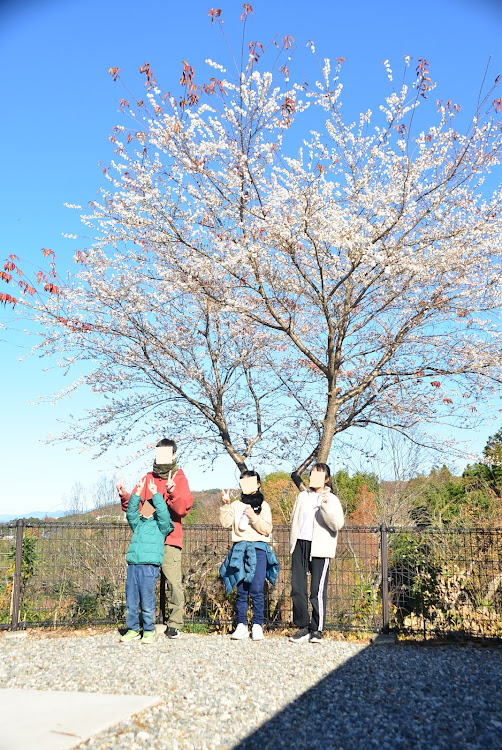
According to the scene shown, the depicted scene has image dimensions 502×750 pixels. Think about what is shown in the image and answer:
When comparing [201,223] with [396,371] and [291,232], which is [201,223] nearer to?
[291,232]

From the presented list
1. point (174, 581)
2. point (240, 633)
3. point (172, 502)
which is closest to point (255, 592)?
point (240, 633)

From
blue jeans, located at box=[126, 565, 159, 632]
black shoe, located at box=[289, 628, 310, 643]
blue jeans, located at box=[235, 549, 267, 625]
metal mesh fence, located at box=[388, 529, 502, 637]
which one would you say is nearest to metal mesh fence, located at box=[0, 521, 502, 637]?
metal mesh fence, located at box=[388, 529, 502, 637]

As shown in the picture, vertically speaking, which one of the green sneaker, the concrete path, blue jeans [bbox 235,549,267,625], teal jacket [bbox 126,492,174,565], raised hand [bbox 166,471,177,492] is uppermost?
raised hand [bbox 166,471,177,492]

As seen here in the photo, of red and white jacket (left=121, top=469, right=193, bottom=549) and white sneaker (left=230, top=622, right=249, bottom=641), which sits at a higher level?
red and white jacket (left=121, top=469, right=193, bottom=549)

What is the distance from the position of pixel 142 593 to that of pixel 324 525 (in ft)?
6.10

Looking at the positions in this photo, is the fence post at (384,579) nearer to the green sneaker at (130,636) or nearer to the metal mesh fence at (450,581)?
the metal mesh fence at (450,581)

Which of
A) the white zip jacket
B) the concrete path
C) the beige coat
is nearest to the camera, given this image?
the concrete path

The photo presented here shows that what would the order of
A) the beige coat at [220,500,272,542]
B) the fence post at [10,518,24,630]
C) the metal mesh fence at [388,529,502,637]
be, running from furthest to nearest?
the fence post at [10,518,24,630] < the metal mesh fence at [388,529,502,637] < the beige coat at [220,500,272,542]

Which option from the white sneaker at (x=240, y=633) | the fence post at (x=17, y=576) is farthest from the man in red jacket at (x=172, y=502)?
the fence post at (x=17, y=576)

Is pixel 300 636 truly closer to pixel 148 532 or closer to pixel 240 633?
pixel 240 633

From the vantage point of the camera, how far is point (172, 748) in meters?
3.02

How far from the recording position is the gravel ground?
3.24 meters

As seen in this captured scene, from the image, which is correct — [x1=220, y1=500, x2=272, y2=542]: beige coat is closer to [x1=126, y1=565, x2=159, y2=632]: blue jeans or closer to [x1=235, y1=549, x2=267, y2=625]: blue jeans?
[x1=235, y1=549, x2=267, y2=625]: blue jeans

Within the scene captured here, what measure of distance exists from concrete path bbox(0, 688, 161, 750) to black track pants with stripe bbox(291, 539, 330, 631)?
244 centimetres
